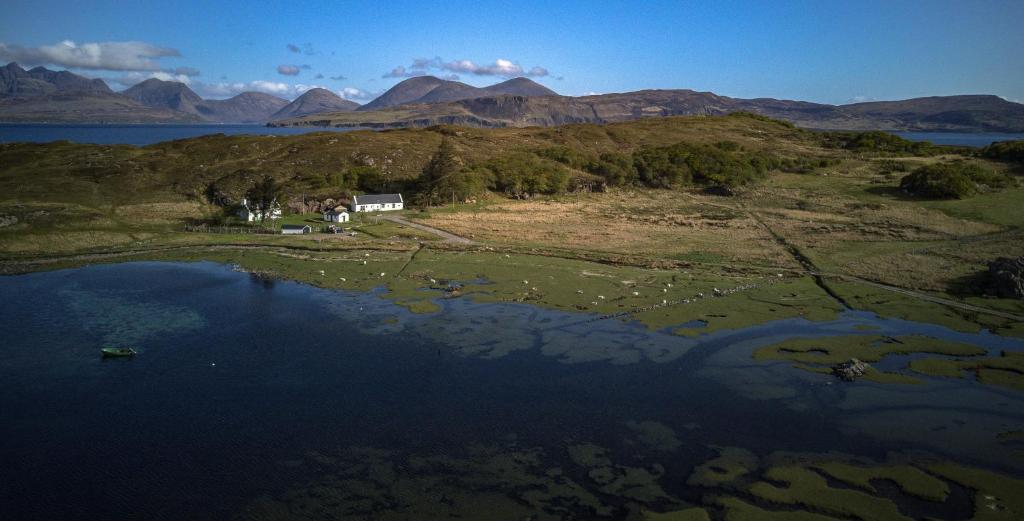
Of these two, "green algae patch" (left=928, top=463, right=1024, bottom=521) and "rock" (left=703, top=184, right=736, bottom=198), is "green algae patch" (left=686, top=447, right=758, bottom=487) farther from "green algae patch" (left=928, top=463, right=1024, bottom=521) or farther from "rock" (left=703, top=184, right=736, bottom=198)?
"rock" (left=703, top=184, right=736, bottom=198)

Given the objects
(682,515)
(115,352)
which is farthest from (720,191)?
(115,352)

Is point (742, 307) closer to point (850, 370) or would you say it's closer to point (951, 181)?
point (850, 370)

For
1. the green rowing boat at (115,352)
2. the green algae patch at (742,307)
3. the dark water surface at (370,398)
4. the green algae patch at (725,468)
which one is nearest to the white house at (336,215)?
the dark water surface at (370,398)

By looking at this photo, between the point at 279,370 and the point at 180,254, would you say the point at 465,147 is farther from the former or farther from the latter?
the point at 279,370

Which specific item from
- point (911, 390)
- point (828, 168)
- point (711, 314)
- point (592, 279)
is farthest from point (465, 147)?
point (911, 390)

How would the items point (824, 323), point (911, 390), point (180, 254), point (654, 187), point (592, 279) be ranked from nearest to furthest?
1. point (911, 390)
2. point (824, 323)
3. point (592, 279)
4. point (180, 254)
5. point (654, 187)

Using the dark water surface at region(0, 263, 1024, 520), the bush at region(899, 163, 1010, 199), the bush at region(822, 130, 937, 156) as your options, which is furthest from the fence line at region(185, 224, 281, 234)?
the bush at region(822, 130, 937, 156)
